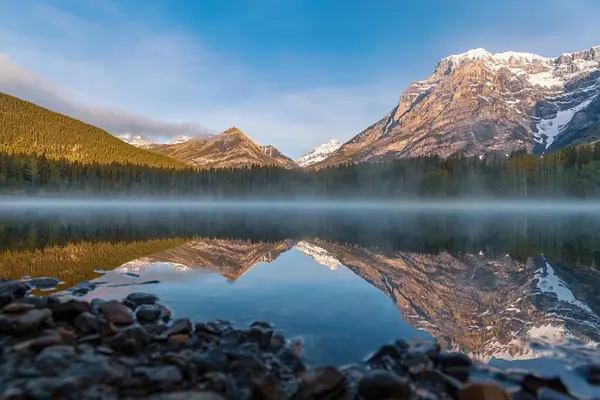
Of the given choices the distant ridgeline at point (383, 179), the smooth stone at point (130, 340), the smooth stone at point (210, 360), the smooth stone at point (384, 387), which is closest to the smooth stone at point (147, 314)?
the smooth stone at point (130, 340)

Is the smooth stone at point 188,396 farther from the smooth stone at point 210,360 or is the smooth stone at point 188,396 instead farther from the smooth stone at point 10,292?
the smooth stone at point 10,292

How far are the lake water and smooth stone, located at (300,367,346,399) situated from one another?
5.25 ft

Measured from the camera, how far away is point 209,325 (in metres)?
12.3

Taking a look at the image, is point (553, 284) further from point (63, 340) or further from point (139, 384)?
point (63, 340)

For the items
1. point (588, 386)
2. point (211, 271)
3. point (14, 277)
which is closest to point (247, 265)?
point (211, 271)

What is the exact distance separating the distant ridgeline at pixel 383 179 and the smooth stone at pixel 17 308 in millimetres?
150822

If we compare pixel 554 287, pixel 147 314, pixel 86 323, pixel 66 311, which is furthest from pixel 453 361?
pixel 554 287

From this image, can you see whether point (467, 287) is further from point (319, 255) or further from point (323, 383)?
point (323, 383)

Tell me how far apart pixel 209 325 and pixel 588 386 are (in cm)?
1011

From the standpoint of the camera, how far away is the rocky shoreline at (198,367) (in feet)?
26.2

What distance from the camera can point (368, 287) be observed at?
19.9m

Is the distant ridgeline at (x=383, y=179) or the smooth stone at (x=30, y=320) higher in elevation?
the distant ridgeline at (x=383, y=179)

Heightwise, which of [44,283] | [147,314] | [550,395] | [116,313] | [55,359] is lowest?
[44,283]

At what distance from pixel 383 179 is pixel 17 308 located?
17257 centimetres
